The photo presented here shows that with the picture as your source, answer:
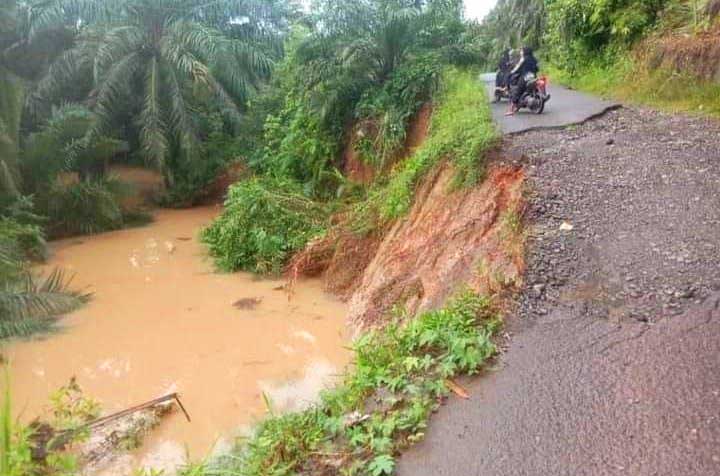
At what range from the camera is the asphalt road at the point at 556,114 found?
883 centimetres

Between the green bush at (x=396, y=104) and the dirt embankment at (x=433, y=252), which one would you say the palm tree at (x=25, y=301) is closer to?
the dirt embankment at (x=433, y=252)

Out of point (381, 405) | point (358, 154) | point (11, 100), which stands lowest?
point (381, 405)

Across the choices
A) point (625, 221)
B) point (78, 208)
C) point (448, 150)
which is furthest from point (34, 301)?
point (625, 221)

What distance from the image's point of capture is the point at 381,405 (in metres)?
3.48

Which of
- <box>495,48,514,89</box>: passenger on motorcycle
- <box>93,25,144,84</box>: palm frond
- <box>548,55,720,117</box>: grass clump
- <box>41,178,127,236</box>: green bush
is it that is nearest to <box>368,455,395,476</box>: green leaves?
<box>548,55,720,117</box>: grass clump

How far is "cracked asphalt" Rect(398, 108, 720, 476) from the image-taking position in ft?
9.23

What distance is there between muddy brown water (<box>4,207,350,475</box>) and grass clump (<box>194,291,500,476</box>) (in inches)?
65.5

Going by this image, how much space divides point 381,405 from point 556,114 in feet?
25.2

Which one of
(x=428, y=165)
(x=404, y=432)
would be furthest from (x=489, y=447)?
(x=428, y=165)

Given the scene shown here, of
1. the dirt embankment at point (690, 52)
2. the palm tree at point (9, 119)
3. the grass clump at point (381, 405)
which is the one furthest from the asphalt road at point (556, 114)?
the palm tree at point (9, 119)

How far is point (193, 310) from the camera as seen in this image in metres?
8.95

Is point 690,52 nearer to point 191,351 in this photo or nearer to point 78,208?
point 191,351

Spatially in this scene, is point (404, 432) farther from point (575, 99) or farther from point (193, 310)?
point (575, 99)

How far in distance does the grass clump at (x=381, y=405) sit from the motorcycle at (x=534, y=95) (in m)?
6.52
